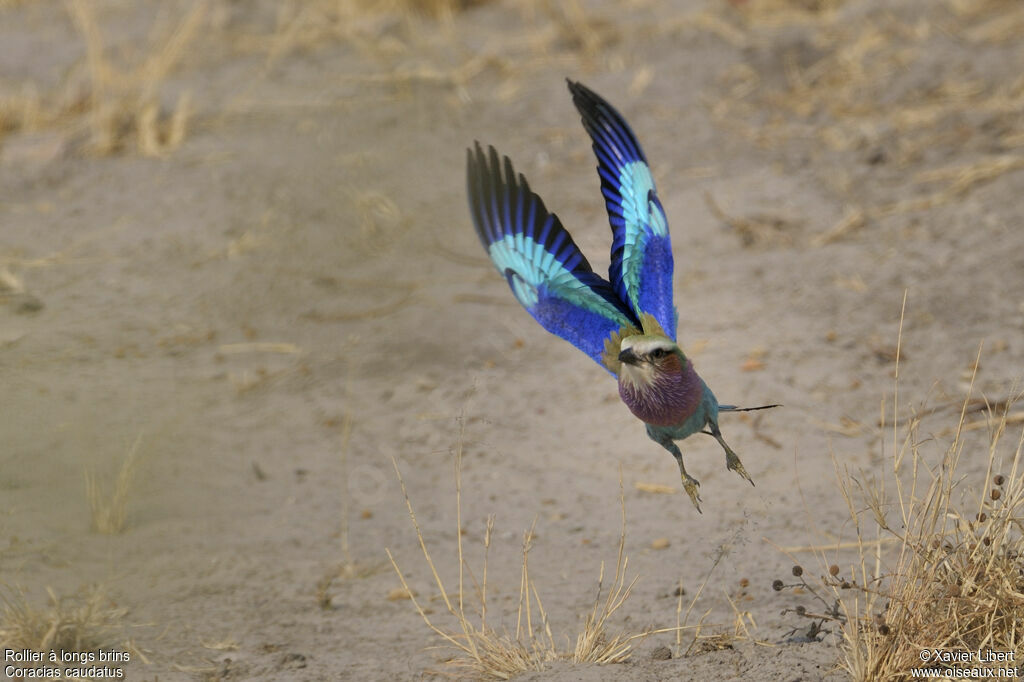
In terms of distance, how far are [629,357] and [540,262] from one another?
1.56 ft

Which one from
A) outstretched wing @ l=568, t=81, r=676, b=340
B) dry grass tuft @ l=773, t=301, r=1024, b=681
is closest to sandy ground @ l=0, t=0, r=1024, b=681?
dry grass tuft @ l=773, t=301, r=1024, b=681

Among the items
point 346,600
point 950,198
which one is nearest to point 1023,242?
point 950,198

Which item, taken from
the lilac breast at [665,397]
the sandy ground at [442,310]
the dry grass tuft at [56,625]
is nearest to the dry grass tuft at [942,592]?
the sandy ground at [442,310]

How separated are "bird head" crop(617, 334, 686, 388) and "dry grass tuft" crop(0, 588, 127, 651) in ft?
6.02

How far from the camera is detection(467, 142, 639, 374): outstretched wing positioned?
237 centimetres

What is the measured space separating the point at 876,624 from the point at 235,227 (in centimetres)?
425

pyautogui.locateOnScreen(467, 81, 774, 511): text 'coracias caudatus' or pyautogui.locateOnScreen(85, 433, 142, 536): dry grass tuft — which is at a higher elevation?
pyautogui.locateOnScreen(467, 81, 774, 511): text 'coracias caudatus'

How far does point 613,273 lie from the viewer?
2.46m

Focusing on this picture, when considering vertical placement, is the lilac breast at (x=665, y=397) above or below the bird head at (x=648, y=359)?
below

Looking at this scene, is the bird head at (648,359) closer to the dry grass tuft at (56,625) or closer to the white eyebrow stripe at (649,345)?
the white eyebrow stripe at (649,345)

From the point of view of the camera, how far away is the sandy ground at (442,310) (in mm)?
3564

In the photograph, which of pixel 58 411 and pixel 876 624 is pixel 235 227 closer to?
pixel 58 411

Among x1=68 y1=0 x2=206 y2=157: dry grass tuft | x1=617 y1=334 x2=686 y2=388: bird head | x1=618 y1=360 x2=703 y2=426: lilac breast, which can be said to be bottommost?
x1=618 y1=360 x2=703 y2=426: lilac breast

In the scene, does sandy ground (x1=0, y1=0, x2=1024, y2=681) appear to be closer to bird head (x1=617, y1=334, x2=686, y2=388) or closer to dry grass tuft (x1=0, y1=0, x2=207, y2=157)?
dry grass tuft (x1=0, y1=0, x2=207, y2=157)
